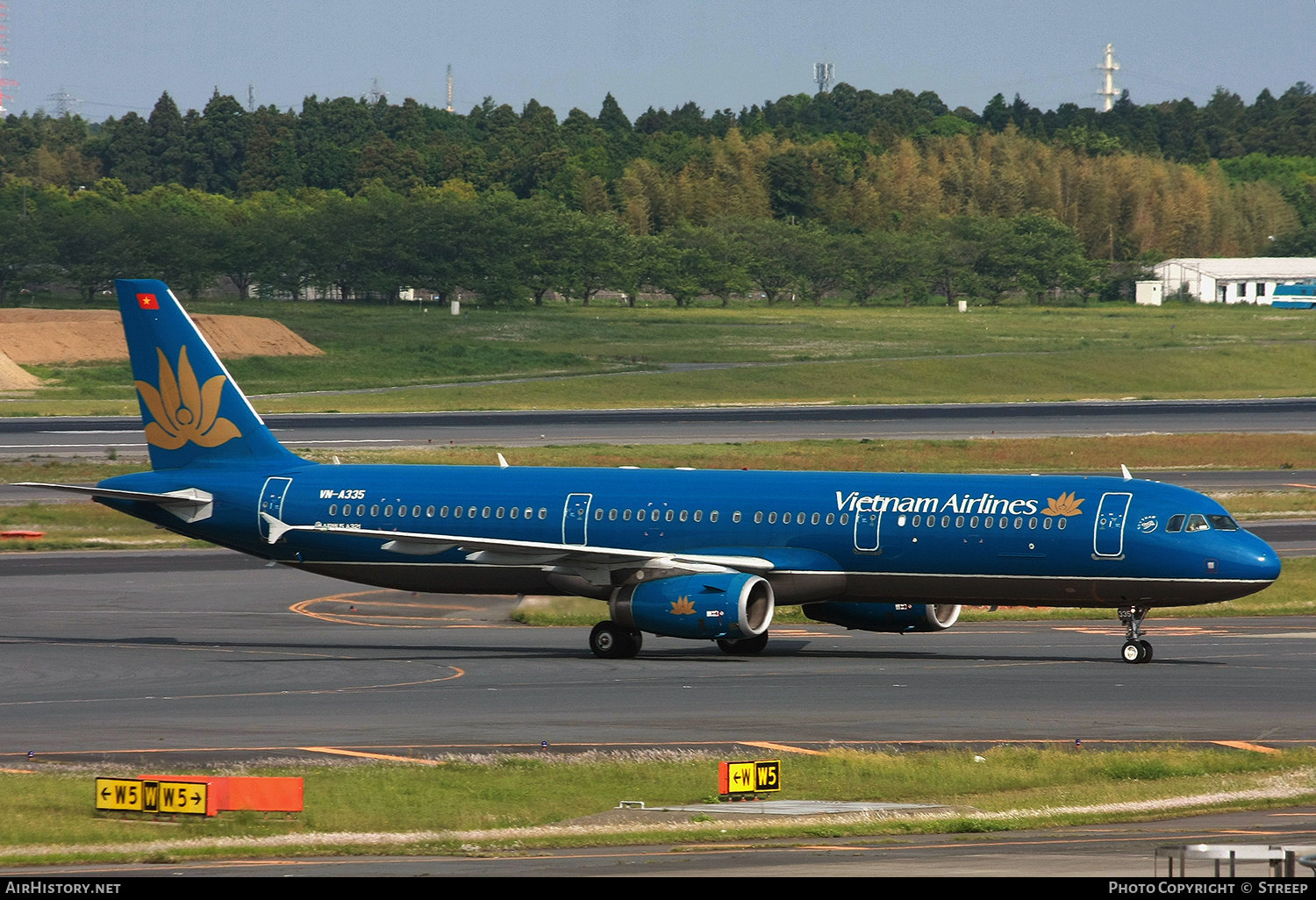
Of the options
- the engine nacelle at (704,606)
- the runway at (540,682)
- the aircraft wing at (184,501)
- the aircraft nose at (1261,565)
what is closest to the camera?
the runway at (540,682)

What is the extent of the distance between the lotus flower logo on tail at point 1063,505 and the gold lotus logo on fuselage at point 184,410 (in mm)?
23126

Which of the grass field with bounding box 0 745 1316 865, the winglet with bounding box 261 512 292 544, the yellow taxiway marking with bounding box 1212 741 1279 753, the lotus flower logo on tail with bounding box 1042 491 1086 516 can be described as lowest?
the yellow taxiway marking with bounding box 1212 741 1279 753

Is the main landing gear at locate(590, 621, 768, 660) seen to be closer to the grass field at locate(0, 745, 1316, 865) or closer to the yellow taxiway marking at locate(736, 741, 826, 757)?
the yellow taxiway marking at locate(736, 741, 826, 757)

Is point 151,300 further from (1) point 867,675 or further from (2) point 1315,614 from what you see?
(2) point 1315,614

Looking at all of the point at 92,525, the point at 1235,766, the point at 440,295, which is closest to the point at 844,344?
the point at 440,295

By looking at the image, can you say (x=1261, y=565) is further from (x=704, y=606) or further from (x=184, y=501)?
(x=184, y=501)

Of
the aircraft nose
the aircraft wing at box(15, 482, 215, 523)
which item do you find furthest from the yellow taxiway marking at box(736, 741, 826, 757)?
the aircraft wing at box(15, 482, 215, 523)

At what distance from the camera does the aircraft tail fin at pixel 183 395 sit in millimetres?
49656

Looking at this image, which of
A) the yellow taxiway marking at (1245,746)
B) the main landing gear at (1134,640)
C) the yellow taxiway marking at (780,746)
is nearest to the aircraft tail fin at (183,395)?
the yellow taxiway marking at (780,746)

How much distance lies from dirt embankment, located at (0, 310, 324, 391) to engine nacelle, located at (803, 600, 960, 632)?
370ft

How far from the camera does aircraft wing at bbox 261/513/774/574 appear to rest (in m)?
43.7

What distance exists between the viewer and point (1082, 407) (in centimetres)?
11812

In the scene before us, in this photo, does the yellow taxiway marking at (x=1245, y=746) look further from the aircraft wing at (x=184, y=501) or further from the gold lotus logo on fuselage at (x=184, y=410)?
the gold lotus logo on fuselage at (x=184, y=410)

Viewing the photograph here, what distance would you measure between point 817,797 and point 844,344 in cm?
14422
